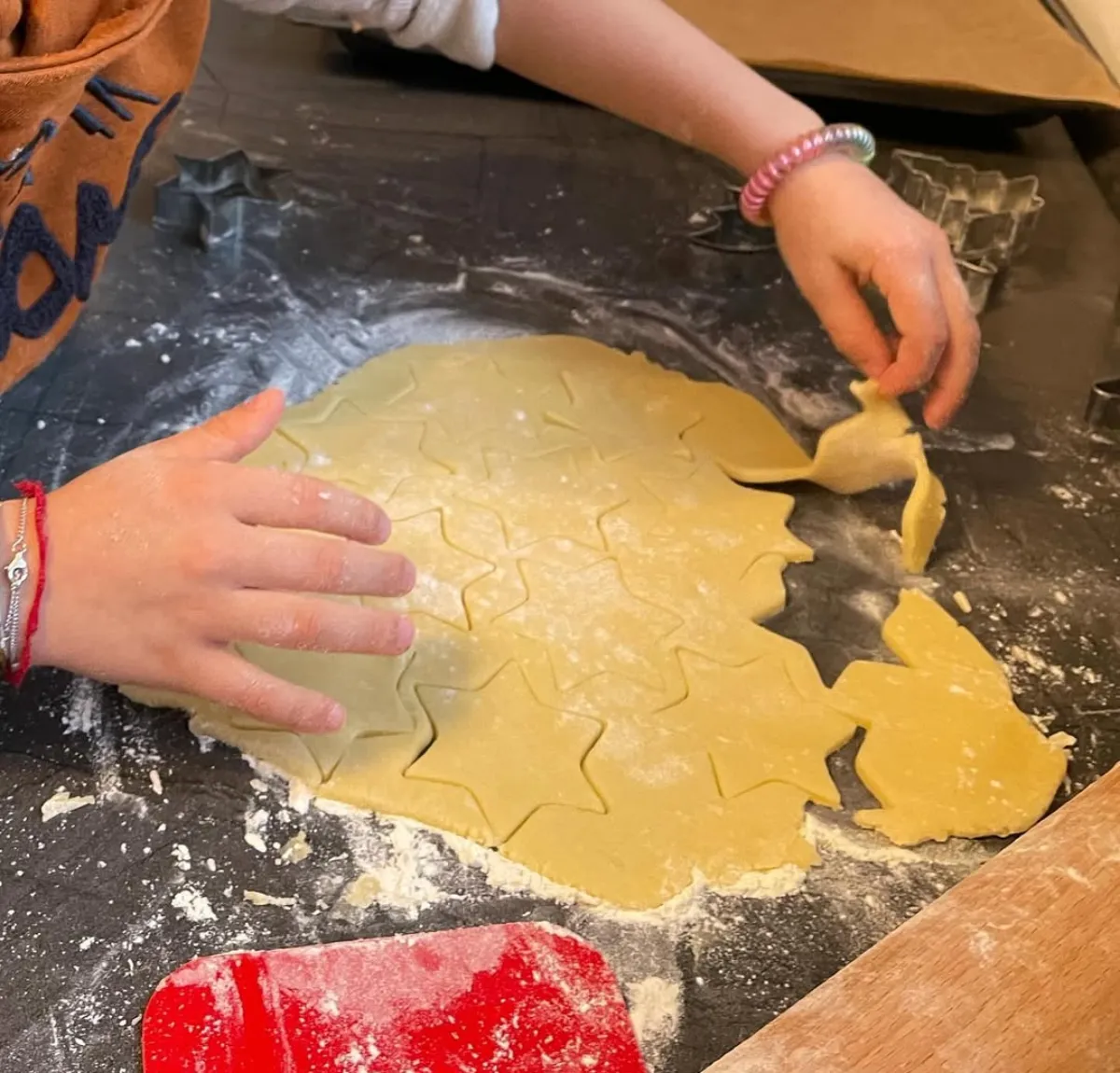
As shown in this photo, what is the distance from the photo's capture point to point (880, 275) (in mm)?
894

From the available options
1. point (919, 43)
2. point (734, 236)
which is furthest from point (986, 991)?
point (919, 43)

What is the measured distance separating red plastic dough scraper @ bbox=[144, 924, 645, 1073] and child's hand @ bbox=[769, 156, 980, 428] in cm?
49

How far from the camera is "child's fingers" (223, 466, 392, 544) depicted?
2.36 ft

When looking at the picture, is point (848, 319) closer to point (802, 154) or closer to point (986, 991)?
point (802, 154)

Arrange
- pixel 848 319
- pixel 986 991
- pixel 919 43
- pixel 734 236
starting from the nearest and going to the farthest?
pixel 986 991, pixel 848 319, pixel 734 236, pixel 919 43

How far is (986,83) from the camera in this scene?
1481 mm

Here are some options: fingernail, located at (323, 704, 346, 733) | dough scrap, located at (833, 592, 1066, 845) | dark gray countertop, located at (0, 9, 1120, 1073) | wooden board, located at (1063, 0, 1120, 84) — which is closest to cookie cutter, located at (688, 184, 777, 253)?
dark gray countertop, located at (0, 9, 1120, 1073)

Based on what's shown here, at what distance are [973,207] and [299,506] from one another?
94 centimetres

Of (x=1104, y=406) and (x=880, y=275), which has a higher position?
(x=880, y=275)

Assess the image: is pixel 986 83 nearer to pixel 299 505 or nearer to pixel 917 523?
pixel 917 523

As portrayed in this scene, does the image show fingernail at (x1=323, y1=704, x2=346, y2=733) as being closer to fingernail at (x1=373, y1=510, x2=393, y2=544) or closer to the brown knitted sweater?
fingernail at (x1=373, y1=510, x2=393, y2=544)

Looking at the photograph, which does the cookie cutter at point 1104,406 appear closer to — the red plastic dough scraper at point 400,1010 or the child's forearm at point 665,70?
the child's forearm at point 665,70

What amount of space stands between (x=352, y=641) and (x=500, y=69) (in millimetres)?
986

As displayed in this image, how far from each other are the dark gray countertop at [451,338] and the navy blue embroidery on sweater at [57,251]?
85 mm
